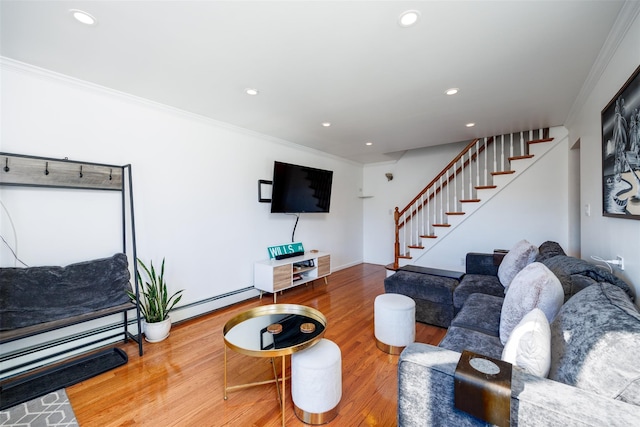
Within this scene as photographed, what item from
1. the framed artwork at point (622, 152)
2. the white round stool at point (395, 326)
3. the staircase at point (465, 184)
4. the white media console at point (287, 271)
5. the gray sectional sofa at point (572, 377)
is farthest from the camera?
the staircase at point (465, 184)

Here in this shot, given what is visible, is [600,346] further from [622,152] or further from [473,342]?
[622,152]

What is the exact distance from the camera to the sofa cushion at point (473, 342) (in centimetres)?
156

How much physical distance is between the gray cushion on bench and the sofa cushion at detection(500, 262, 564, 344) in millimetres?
3012

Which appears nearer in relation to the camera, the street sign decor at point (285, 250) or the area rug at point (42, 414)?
the area rug at point (42, 414)

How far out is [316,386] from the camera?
1.54 m

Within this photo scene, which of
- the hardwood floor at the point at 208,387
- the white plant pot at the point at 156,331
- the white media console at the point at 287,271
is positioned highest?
the white media console at the point at 287,271

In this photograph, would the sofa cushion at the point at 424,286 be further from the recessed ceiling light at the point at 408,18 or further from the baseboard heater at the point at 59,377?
the baseboard heater at the point at 59,377

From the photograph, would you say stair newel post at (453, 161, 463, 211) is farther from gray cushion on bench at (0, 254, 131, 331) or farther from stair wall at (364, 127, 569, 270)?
gray cushion on bench at (0, 254, 131, 331)

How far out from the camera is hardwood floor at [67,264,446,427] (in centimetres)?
A: 162

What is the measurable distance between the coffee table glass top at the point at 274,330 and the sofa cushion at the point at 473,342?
83 cm

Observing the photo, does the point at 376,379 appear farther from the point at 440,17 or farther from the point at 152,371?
the point at 440,17

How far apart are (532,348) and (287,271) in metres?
3.06

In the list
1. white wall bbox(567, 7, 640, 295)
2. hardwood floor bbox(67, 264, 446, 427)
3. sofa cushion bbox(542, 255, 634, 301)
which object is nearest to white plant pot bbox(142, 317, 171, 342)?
hardwood floor bbox(67, 264, 446, 427)

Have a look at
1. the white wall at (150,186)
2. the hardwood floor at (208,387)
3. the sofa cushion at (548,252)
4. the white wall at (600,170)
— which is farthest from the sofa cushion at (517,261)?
the white wall at (150,186)
